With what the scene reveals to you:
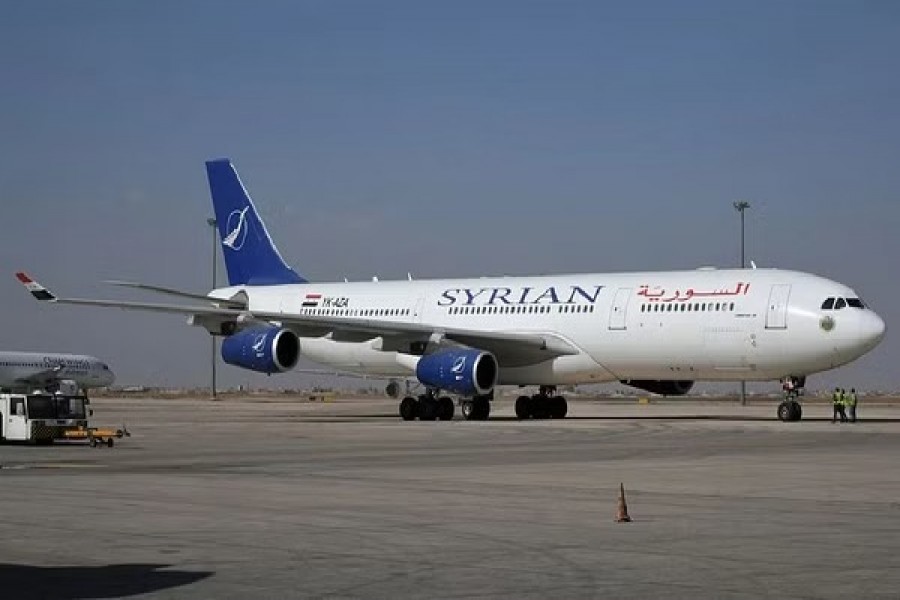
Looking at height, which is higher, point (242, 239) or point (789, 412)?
point (242, 239)

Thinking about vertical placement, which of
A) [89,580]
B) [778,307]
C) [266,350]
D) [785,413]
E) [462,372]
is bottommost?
[89,580]

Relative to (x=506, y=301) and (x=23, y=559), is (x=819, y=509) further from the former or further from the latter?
(x=506, y=301)

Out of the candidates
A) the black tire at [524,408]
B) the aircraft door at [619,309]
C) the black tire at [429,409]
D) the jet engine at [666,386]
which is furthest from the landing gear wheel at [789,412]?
the black tire at [429,409]

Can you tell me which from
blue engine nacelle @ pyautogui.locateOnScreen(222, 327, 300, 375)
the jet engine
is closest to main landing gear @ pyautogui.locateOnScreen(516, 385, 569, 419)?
the jet engine

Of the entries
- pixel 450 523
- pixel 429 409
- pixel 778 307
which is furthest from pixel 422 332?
pixel 450 523

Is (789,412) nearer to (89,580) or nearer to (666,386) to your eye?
(666,386)

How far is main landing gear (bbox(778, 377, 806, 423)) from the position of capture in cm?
4350

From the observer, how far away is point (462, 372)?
147 ft

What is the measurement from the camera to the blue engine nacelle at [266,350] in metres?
46.1

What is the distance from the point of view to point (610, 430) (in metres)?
39.0

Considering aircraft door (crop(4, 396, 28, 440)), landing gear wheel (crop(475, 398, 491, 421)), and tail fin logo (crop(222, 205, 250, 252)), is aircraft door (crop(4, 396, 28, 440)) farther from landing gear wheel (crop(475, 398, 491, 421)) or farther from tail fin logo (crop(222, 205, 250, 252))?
tail fin logo (crop(222, 205, 250, 252))

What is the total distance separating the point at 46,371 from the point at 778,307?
5325cm

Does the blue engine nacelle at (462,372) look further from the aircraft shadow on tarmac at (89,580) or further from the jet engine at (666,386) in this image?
the aircraft shadow on tarmac at (89,580)

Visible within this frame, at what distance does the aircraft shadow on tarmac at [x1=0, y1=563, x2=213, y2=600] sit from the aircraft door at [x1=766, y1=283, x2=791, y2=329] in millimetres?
31686
